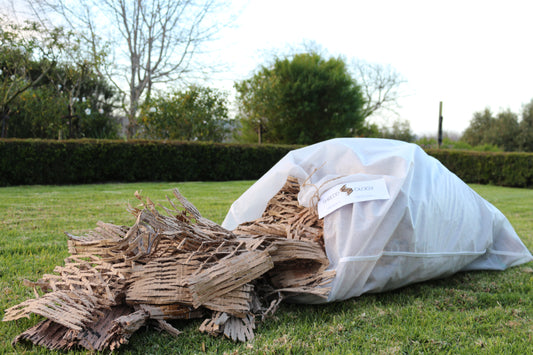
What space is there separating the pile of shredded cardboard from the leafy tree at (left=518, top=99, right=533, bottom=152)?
28498mm

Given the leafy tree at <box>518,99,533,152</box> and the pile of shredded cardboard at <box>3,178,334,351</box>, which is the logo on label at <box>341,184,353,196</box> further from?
the leafy tree at <box>518,99,533,152</box>

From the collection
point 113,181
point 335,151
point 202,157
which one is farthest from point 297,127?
point 335,151

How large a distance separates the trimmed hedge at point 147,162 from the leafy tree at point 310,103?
10.2 meters

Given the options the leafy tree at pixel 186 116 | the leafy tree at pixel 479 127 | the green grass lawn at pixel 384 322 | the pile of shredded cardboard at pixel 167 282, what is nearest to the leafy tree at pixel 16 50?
the leafy tree at pixel 186 116

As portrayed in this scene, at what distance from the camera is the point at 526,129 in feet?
83.7

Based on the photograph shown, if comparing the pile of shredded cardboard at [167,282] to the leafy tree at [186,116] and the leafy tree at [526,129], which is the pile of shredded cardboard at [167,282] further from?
the leafy tree at [526,129]

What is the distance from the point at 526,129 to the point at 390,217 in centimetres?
2872

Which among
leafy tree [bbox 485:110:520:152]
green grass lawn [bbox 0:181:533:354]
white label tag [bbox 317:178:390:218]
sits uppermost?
leafy tree [bbox 485:110:520:152]

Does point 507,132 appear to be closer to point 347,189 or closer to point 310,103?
point 310,103

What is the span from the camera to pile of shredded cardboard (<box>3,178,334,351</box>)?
5.00 feet

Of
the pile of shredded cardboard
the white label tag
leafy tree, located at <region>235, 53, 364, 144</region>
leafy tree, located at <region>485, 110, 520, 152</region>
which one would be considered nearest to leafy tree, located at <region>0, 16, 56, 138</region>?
leafy tree, located at <region>235, 53, 364, 144</region>

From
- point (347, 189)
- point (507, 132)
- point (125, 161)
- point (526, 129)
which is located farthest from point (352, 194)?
point (526, 129)

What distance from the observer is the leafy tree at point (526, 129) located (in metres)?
25.3

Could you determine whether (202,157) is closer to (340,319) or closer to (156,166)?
(156,166)
